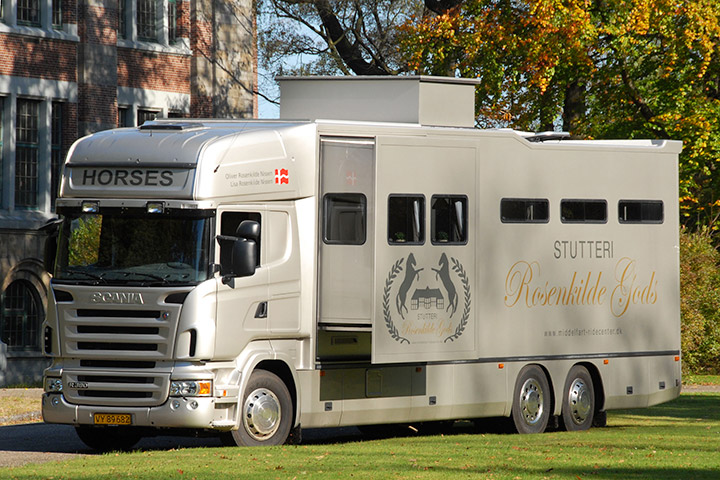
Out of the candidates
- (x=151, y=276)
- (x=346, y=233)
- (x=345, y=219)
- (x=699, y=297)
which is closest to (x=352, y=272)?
(x=346, y=233)

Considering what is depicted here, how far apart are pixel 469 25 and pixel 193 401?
2033cm

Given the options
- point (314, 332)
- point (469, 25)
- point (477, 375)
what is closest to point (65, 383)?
point (314, 332)

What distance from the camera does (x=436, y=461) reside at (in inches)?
493

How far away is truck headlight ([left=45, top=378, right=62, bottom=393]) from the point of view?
14.1 meters

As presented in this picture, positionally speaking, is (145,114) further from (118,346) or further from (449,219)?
(118,346)

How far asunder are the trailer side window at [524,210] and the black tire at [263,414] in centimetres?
382

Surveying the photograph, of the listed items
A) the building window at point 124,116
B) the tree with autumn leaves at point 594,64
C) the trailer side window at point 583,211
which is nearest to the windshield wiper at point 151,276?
the trailer side window at point 583,211

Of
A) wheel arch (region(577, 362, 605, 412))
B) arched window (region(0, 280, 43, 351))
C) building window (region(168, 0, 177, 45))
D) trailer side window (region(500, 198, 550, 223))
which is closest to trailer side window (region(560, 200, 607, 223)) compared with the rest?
trailer side window (region(500, 198, 550, 223))

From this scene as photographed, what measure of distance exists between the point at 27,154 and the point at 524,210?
17180mm

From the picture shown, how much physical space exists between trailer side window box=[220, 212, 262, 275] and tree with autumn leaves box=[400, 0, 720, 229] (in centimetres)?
1723

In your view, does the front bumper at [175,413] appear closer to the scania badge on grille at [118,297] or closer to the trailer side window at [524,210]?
the scania badge on grille at [118,297]

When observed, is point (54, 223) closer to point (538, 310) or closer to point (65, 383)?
point (65, 383)

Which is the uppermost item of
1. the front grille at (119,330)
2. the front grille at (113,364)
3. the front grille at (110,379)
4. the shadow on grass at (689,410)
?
the front grille at (119,330)

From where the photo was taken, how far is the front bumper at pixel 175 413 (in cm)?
1364
